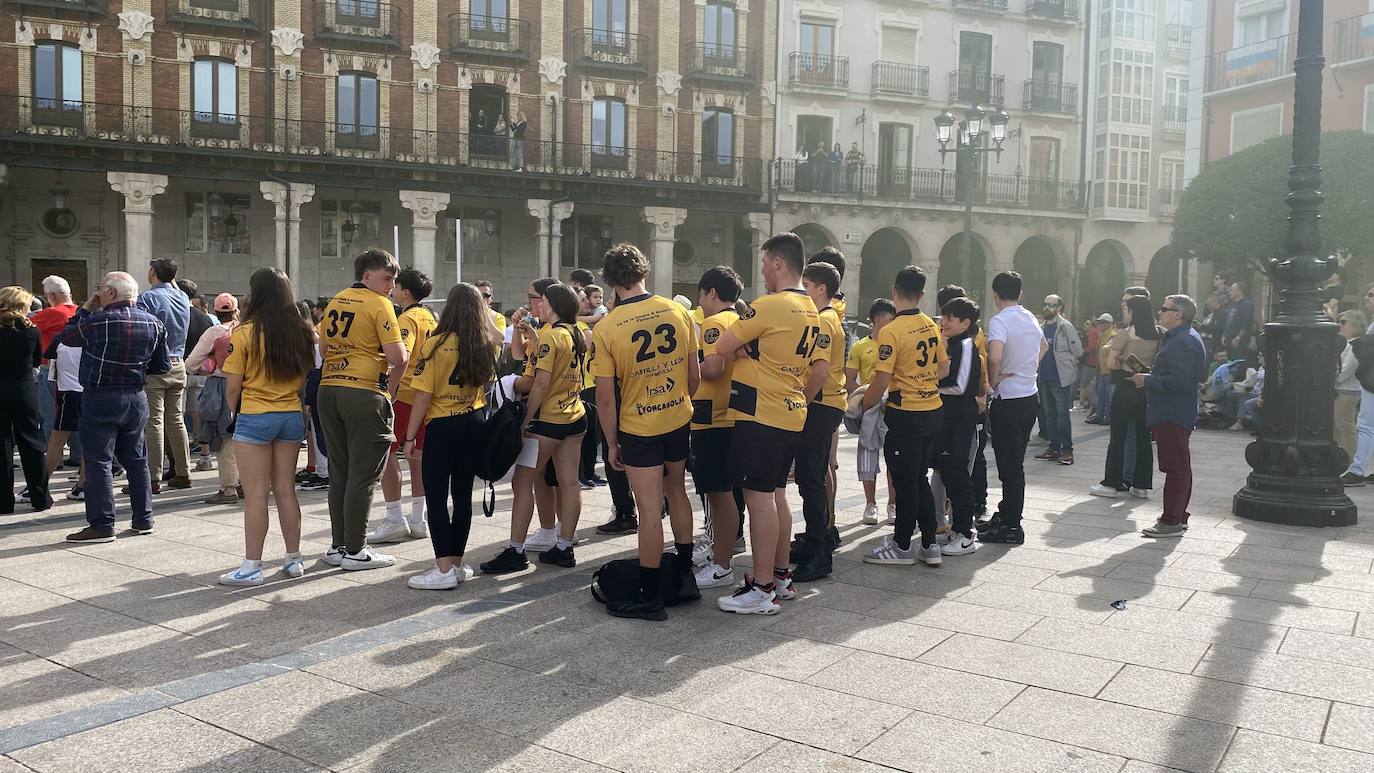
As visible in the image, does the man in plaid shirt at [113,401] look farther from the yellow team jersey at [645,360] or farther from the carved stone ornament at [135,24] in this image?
the carved stone ornament at [135,24]

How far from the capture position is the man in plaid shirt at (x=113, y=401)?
289 inches

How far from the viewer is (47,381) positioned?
11461mm

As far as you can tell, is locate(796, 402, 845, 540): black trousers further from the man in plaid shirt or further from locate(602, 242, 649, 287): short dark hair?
the man in plaid shirt

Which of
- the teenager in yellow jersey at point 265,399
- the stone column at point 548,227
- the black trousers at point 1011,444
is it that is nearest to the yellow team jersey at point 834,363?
the black trousers at point 1011,444

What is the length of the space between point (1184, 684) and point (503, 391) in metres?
4.11

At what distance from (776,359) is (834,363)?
0.94m

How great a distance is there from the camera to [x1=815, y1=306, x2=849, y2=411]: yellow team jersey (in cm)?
600

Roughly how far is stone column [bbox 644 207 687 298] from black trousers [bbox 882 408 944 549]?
24.1 meters

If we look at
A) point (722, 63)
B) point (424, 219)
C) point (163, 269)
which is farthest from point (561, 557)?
point (722, 63)

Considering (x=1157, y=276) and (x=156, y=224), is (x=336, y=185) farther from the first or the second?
(x=1157, y=276)

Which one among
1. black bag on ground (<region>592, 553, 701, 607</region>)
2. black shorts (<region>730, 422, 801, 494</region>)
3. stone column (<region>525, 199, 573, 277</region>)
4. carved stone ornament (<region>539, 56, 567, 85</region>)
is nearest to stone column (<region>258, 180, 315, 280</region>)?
stone column (<region>525, 199, 573, 277</region>)

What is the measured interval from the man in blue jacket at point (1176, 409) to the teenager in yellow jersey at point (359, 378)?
5.44 meters

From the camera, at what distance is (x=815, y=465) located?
21.0 feet

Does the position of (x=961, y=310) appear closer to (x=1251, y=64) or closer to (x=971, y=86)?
(x=1251, y=64)
